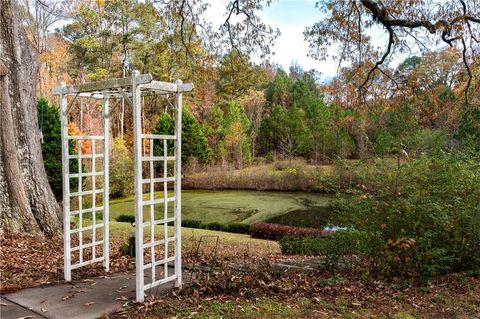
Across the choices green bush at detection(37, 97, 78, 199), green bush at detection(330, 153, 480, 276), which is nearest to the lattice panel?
green bush at detection(330, 153, 480, 276)

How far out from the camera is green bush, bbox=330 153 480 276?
154 inches

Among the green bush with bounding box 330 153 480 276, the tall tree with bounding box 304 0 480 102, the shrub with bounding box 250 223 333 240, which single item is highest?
the tall tree with bounding box 304 0 480 102

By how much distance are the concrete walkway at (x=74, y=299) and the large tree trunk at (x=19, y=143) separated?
2.11 m

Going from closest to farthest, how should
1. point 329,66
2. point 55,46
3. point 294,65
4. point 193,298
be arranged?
point 193,298, point 329,66, point 55,46, point 294,65

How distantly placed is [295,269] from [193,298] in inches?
58.4

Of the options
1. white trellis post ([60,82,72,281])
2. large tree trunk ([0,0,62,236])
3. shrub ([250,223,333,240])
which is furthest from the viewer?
shrub ([250,223,333,240])

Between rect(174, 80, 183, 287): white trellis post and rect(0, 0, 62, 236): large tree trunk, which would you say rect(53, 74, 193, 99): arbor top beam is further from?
rect(0, 0, 62, 236): large tree trunk

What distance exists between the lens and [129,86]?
131 inches

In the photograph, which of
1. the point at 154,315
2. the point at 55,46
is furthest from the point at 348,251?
the point at 55,46

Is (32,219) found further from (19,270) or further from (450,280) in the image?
(450,280)

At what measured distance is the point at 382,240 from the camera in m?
4.01

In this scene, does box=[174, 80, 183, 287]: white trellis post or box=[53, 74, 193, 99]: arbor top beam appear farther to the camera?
box=[174, 80, 183, 287]: white trellis post

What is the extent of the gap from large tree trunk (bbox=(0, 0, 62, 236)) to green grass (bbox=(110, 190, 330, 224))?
8.20 metres

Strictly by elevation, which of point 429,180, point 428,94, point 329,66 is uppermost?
point 329,66
